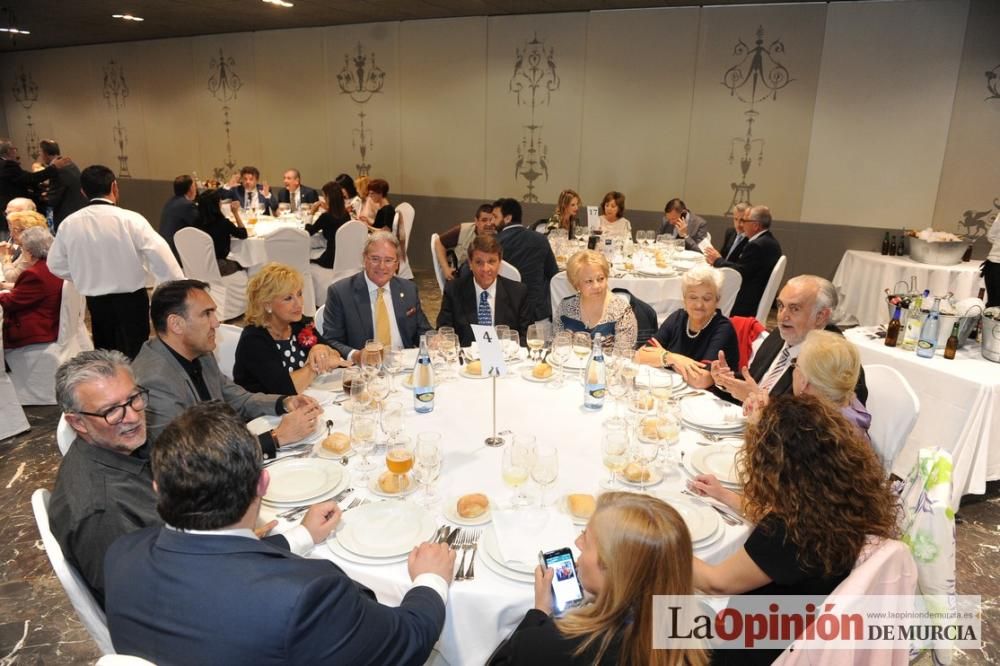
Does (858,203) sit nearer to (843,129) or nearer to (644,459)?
(843,129)

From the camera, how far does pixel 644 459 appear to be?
2.13 metres

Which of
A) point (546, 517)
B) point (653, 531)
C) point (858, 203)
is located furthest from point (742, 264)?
point (653, 531)

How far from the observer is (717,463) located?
2217 mm

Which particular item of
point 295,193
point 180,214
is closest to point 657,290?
point 180,214

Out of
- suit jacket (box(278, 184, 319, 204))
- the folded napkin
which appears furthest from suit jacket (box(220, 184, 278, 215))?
the folded napkin

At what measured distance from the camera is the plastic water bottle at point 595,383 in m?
2.68

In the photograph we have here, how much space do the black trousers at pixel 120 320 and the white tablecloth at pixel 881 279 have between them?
6.88 metres

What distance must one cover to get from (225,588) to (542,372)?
1.94 m

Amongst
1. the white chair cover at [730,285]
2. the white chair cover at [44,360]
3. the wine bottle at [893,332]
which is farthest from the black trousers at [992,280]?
the white chair cover at [44,360]

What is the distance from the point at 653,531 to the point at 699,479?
0.87 m

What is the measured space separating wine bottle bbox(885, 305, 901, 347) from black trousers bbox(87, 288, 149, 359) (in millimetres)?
5218

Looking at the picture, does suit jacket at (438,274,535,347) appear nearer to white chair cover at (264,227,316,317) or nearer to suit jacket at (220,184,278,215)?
white chair cover at (264,227,316,317)

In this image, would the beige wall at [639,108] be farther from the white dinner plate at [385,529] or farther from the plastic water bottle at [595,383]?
the white dinner plate at [385,529]

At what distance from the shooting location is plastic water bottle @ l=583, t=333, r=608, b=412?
8.79ft
